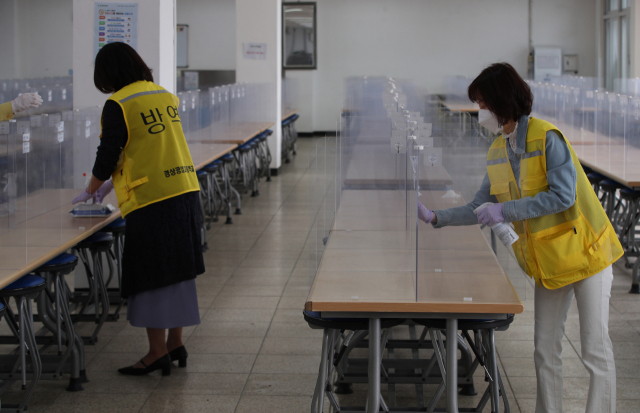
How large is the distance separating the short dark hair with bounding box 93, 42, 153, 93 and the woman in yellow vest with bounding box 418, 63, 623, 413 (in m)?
→ 1.39

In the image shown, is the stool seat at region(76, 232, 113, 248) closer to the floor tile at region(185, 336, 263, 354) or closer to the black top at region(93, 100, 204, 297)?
the black top at region(93, 100, 204, 297)

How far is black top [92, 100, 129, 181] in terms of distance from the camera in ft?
9.36

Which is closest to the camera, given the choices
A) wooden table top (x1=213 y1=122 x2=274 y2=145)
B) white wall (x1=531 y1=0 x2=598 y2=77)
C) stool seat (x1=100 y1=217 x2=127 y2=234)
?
stool seat (x1=100 y1=217 x2=127 y2=234)

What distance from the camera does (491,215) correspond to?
2.23 metres

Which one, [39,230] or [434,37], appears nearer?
[39,230]

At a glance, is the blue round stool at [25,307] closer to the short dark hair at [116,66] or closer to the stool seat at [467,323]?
the short dark hair at [116,66]

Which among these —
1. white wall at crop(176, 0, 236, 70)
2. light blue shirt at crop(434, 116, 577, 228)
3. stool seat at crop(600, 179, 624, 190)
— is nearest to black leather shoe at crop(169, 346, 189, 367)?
light blue shirt at crop(434, 116, 577, 228)

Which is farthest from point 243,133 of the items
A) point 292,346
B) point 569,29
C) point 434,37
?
point 569,29

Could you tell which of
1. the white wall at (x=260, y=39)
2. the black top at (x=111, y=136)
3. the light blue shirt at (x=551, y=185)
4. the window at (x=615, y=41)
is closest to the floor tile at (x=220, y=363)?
the black top at (x=111, y=136)

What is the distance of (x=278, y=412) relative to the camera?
2801 millimetres

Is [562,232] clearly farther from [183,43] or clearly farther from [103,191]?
[183,43]

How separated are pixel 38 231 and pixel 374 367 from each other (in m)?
1.73

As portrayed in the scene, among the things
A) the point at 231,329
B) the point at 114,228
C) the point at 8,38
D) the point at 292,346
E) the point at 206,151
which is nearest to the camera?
the point at 292,346

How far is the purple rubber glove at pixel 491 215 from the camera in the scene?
7.29ft
